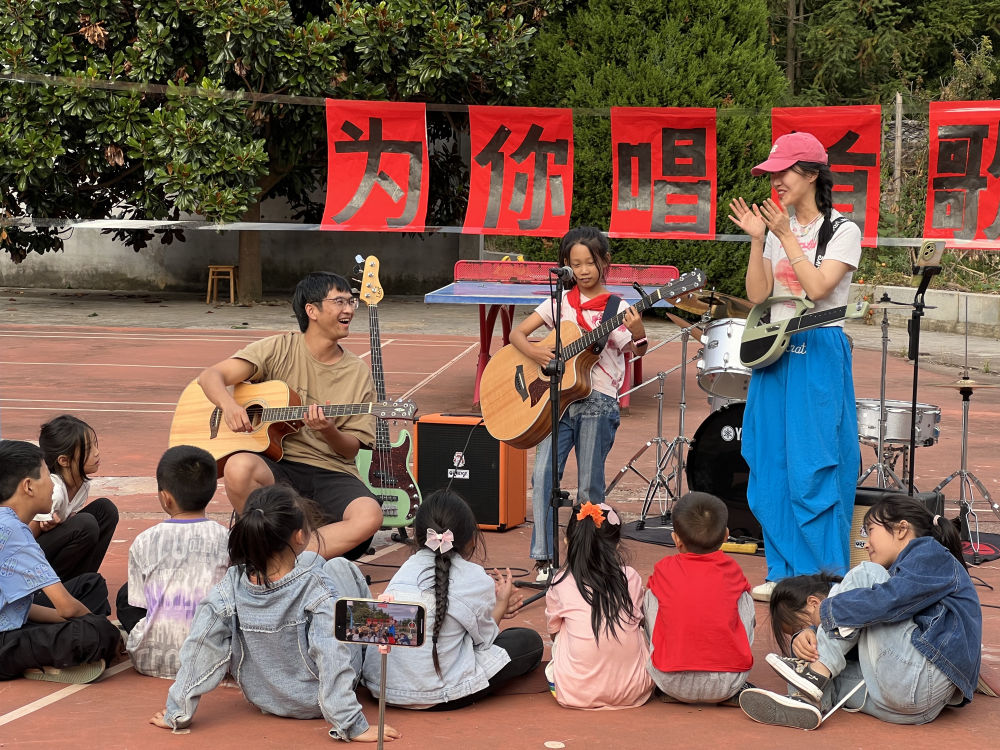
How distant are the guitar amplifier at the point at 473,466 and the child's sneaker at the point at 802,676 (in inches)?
114

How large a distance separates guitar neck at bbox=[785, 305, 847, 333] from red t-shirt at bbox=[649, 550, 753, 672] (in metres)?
1.25

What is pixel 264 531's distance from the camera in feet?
13.0

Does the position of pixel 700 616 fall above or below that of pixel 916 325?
below

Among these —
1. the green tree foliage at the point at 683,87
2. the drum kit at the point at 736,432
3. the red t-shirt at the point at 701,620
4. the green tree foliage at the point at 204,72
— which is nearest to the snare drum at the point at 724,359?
the drum kit at the point at 736,432

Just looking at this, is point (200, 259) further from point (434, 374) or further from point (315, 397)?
point (315, 397)

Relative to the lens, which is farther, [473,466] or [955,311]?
[955,311]

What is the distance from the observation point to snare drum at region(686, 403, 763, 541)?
22.3 ft

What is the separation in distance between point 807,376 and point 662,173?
5810 millimetres

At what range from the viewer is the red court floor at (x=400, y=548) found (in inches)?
157

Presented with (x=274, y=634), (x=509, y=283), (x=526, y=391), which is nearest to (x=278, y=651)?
(x=274, y=634)

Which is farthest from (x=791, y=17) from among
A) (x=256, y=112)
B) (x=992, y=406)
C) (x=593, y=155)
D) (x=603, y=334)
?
(x=603, y=334)

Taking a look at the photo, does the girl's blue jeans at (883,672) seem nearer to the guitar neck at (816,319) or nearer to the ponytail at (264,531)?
the guitar neck at (816,319)

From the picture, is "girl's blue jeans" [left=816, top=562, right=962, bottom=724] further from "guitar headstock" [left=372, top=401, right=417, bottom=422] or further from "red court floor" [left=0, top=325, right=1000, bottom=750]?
"guitar headstock" [left=372, top=401, right=417, bottom=422]

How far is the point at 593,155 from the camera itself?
733 inches
